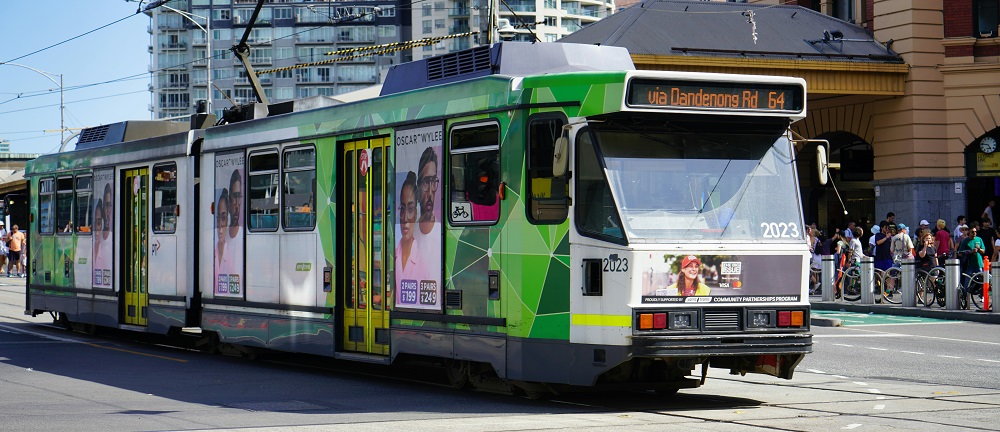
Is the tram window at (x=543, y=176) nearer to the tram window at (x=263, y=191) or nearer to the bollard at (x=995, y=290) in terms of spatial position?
the tram window at (x=263, y=191)

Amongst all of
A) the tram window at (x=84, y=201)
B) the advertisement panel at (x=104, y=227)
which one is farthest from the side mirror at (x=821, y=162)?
the tram window at (x=84, y=201)

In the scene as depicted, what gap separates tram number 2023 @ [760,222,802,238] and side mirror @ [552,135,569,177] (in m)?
1.81

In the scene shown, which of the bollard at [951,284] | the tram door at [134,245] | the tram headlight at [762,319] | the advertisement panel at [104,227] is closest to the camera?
the tram headlight at [762,319]

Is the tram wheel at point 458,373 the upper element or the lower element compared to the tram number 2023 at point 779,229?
lower

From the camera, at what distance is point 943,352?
59.1 ft

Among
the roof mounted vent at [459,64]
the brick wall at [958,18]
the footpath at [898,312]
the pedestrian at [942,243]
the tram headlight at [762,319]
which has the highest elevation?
the brick wall at [958,18]

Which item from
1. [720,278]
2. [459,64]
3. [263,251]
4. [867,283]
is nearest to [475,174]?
[459,64]

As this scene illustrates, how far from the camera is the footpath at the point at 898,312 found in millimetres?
23809

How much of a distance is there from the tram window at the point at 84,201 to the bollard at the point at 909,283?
1514 centimetres

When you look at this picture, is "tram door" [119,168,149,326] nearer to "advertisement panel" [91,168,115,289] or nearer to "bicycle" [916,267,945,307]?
"advertisement panel" [91,168,115,289]

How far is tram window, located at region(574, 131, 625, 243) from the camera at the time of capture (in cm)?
1095

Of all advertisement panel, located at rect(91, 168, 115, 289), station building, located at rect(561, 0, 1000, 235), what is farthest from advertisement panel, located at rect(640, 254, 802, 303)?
station building, located at rect(561, 0, 1000, 235)

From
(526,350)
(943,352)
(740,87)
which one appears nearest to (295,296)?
(526,350)

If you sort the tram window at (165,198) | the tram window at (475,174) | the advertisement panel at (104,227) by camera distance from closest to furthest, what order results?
the tram window at (475,174) → the tram window at (165,198) → the advertisement panel at (104,227)
